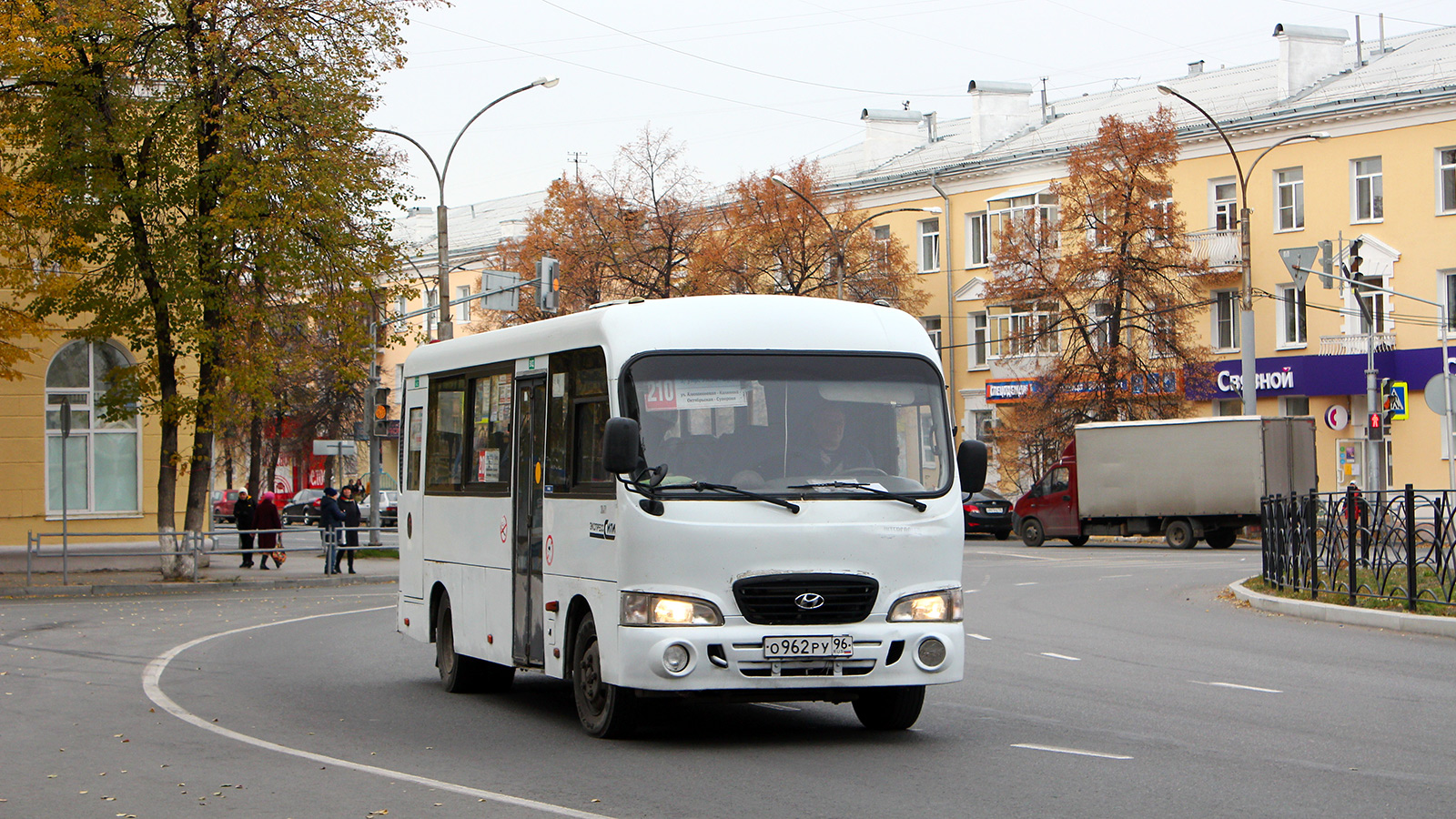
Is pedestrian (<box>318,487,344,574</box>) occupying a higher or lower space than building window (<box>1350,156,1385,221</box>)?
lower

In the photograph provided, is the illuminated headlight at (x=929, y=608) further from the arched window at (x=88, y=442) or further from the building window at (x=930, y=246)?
the building window at (x=930, y=246)

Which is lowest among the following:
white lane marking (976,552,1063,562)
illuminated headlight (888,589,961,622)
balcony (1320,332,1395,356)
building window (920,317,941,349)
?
white lane marking (976,552,1063,562)

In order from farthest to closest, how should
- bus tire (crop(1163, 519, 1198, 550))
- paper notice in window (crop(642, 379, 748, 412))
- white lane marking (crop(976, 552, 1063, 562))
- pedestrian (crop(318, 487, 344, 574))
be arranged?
bus tire (crop(1163, 519, 1198, 550)), white lane marking (crop(976, 552, 1063, 562)), pedestrian (crop(318, 487, 344, 574)), paper notice in window (crop(642, 379, 748, 412))

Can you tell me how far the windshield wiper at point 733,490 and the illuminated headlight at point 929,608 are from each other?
85 cm

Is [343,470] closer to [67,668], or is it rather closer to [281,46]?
[281,46]

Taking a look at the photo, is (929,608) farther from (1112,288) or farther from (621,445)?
(1112,288)

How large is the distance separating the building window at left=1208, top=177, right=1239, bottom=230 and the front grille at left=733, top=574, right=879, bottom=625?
44110 millimetres

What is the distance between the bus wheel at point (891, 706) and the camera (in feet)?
33.5

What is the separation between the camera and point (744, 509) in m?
9.54

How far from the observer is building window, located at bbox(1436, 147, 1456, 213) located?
46312mm

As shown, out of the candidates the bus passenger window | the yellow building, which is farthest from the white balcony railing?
the bus passenger window

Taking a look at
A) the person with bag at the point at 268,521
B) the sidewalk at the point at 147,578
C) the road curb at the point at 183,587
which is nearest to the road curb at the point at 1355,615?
the sidewalk at the point at 147,578

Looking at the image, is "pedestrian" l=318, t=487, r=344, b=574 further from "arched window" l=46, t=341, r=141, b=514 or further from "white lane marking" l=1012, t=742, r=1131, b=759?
"white lane marking" l=1012, t=742, r=1131, b=759

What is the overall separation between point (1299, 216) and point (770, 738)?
4355 cm
